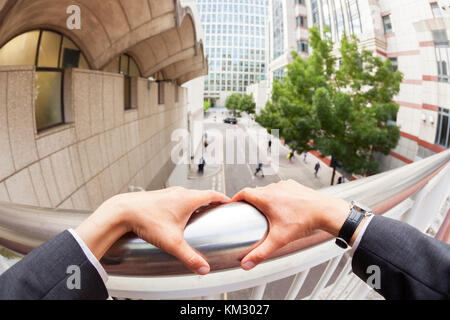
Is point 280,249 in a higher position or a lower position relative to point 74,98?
lower

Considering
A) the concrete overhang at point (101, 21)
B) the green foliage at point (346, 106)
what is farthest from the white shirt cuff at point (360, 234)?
the green foliage at point (346, 106)

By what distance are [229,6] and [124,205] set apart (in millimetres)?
82009

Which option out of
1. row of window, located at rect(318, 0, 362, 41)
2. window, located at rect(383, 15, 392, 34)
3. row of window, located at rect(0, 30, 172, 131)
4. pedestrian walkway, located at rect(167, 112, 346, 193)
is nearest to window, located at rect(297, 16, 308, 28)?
row of window, located at rect(318, 0, 362, 41)

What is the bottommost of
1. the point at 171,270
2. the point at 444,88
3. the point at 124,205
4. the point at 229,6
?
the point at 171,270

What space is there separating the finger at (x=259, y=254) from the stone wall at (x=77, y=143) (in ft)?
13.7

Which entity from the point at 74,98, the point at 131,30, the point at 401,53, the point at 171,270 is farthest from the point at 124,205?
the point at 401,53

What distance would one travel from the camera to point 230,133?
38.4 m

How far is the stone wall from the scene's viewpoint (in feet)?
12.0

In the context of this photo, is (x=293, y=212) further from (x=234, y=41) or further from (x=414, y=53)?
(x=234, y=41)

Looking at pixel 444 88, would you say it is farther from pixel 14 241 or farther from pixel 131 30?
pixel 14 241

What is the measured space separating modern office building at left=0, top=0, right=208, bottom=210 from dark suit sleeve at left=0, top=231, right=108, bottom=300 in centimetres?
389

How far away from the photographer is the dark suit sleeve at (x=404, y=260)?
63 centimetres

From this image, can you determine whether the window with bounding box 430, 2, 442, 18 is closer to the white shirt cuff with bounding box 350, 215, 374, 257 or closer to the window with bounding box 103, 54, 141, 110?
the window with bounding box 103, 54, 141, 110

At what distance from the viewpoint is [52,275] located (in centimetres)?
53
